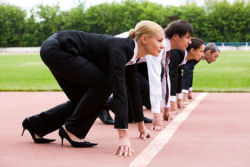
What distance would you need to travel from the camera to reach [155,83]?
194 inches

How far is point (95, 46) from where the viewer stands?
375cm

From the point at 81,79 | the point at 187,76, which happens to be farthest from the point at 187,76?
the point at 81,79

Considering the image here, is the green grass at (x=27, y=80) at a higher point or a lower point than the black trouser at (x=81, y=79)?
lower

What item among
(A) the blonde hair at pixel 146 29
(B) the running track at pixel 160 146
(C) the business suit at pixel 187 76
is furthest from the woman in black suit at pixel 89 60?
(C) the business suit at pixel 187 76

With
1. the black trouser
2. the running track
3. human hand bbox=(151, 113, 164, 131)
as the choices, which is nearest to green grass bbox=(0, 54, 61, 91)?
the running track

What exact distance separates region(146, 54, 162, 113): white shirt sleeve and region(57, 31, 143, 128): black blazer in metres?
0.73

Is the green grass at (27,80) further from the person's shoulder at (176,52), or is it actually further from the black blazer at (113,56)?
the black blazer at (113,56)

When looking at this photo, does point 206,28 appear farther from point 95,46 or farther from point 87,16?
point 95,46

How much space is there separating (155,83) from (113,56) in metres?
1.51

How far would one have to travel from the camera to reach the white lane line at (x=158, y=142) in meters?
3.30

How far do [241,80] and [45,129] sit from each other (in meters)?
9.74

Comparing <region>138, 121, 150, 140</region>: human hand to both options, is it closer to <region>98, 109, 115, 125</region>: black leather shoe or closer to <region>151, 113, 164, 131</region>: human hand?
<region>151, 113, 164, 131</region>: human hand

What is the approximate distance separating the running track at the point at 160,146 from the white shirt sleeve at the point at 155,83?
303mm

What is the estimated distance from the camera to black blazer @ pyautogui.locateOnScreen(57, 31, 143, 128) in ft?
11.4
